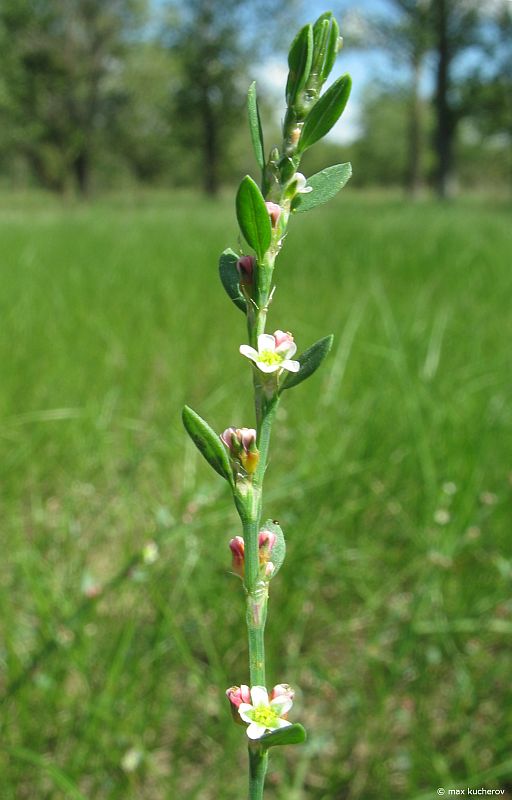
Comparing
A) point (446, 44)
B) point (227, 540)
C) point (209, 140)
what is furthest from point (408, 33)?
point (227, 540)

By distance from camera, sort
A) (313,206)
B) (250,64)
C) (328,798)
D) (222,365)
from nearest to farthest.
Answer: (313,206), (328,798), (222,365), (250,64)

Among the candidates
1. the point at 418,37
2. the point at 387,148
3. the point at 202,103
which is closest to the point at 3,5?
the point at 202,103

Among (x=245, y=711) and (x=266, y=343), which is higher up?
(x=266, y=343)

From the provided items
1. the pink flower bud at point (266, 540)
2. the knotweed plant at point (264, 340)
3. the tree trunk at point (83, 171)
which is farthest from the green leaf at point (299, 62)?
the tree trunk at point (83, 171)

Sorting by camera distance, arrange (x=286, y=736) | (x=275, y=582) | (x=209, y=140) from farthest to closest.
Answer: (x=209, y=140)
(x=275, y=582)
(x=286, y=736)

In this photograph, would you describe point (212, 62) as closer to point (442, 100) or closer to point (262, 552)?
point (442, 100)

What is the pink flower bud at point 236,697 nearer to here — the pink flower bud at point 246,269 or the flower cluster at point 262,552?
the flower cluster at point 262,552

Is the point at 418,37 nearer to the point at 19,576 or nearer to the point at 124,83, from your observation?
the point at 124,83
